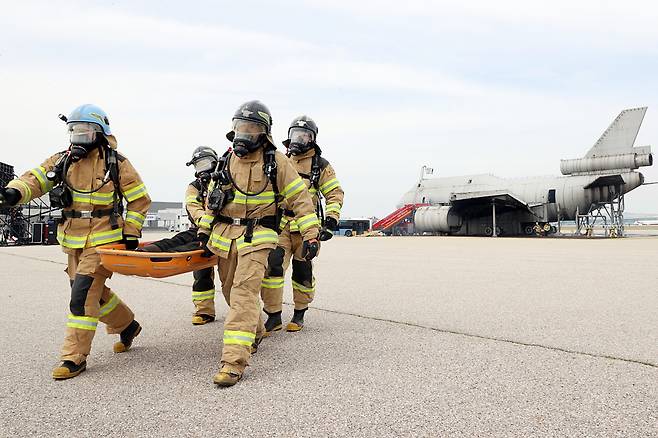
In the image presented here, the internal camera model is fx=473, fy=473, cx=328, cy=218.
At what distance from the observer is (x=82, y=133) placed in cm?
385

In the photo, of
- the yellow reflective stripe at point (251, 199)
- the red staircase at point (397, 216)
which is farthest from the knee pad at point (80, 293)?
the red staircase at point (397, 216)

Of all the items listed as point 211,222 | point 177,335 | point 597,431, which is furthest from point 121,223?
point 597,431

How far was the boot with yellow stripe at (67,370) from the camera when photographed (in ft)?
11.1

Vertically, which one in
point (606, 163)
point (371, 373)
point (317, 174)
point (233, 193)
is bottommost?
point (371, 373)

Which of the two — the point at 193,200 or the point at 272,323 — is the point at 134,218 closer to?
the point at 193,200

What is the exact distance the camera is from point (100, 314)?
3.96 meters

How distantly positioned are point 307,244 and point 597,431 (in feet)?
7.52

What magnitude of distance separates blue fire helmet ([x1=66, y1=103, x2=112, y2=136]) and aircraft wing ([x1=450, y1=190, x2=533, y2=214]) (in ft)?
86.8

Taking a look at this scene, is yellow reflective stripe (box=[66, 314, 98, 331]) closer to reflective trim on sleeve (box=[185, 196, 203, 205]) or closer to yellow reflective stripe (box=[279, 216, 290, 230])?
yellow reflective stripe (box=[279, 216, 290, 230])

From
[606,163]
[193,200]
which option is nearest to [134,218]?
[193,200]

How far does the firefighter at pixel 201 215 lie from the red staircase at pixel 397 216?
30.8 m

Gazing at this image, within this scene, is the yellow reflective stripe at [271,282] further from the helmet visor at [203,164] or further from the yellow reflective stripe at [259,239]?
the helmet visor at [203,164]

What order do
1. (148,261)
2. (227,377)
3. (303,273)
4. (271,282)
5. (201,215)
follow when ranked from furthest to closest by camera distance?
(201,215) → (303,273) → (271,282) → (148,261) → (227,377)

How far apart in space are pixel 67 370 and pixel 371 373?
2.20 meters
